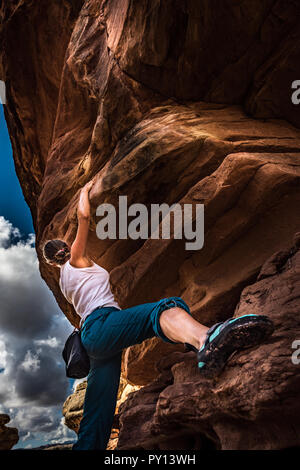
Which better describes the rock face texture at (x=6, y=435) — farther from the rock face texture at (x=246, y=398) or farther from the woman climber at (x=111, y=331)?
the woman climber at (x=111, y=331)

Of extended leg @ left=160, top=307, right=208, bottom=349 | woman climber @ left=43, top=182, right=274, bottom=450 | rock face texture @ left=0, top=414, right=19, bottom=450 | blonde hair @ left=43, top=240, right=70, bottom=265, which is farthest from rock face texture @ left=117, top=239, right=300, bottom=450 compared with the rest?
rock face texture @ left=0, top=414, right=19, bottom=450

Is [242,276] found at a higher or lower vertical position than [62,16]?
lower

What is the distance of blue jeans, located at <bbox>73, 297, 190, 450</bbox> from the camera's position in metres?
3.82

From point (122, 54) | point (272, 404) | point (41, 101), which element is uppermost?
point (41, 101)

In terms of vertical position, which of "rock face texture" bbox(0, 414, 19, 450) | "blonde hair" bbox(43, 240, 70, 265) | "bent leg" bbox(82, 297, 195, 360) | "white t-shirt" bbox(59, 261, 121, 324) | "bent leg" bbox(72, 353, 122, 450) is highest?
"blonde hair" bbox(43, 240, 70, 265)

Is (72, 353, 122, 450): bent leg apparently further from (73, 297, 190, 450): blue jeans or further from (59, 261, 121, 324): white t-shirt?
(59, 261, 121, 324): white t-shirt

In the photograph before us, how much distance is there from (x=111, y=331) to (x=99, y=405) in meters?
1.28

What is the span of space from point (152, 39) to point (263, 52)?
2.33 metres

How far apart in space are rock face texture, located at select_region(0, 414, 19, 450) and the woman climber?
910 inches

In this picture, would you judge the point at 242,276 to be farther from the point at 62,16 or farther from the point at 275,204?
the point at 62,16

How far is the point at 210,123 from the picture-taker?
6539mm

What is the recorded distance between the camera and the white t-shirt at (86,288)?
14.2 ft
